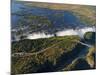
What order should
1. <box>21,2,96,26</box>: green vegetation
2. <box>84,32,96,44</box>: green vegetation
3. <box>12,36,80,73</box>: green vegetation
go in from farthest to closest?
<box>84,32,96,44</box>: green vegetation < <box>21,2,96,26</box>: green vegetation < <box>12,36,80,73</box>: green vegetation

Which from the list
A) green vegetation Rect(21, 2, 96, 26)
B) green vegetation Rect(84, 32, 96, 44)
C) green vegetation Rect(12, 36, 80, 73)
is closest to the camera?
green vegetation Rect(12, 36, 80, 73)

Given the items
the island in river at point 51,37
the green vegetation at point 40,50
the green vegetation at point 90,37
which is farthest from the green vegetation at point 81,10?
the green vegetation at point 40,50

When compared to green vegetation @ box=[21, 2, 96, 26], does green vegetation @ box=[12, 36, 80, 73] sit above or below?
below

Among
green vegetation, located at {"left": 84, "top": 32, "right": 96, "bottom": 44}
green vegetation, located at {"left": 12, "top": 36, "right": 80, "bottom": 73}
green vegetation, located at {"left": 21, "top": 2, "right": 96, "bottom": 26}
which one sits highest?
green vegetation, located at {"left": 21, "top": 2, "right": 96, "bottom": 26}

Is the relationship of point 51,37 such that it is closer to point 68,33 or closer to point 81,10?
point 68,33

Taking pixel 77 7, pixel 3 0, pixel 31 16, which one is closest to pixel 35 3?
pixel 31 16

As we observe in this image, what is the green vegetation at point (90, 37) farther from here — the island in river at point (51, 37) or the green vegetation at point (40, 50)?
the green vegetation at point (40, 50)

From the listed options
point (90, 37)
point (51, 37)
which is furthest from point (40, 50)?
point (90, 37)

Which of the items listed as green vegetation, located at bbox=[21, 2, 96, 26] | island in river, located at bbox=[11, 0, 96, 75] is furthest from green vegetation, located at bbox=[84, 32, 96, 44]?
green vegetation, located at bbox=[21, 2, 96, 26]

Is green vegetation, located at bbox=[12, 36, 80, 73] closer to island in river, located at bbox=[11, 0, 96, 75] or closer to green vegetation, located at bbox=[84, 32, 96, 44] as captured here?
island in river, located at bbox=[11, 0, 96, 75]

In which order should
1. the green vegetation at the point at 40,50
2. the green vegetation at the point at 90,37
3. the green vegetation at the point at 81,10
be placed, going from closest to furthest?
the green vegetation at the point at 40,50 → the green vegetation at the point at 81,10 → the green vegetation at the point at 90,37

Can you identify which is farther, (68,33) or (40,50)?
(68,33)
